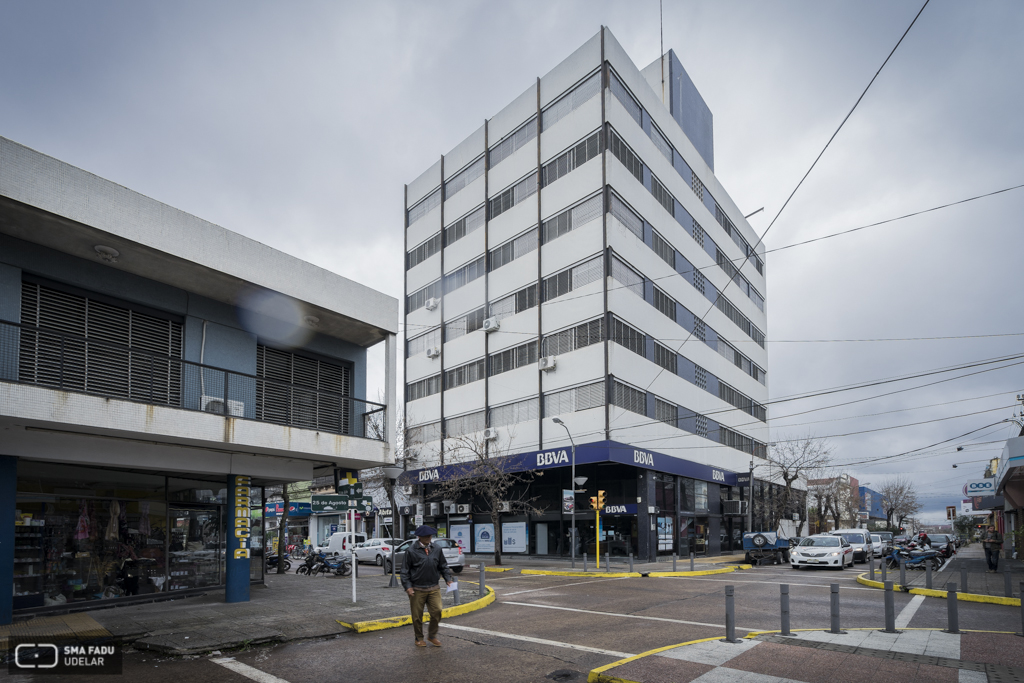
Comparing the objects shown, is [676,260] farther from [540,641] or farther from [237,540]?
[540,641]

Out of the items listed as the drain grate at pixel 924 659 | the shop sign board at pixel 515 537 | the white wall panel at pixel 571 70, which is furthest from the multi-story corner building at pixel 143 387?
the white wall panel at pixel 571 70

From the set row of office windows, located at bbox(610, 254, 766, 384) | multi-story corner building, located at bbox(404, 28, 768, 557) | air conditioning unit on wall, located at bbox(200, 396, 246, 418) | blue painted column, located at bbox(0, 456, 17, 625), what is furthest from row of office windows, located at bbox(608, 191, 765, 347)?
blue painted column, located at bbox(0, 456, 17, 625)

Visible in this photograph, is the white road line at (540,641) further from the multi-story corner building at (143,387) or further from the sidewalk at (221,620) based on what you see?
the multi-story corner building at (143,387)

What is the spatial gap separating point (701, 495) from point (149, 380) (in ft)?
117

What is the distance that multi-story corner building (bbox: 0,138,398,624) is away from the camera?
11539 millimetres

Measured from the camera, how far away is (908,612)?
14055 mm

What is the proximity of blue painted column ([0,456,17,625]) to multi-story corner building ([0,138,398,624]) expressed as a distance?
0.02 m

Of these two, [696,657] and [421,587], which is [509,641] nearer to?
[421,587]

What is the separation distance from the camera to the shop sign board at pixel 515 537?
127 ft

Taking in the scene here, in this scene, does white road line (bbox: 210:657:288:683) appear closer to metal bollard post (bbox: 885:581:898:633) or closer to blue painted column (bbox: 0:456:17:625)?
blue painted column (bbox: 0:456:17:625)

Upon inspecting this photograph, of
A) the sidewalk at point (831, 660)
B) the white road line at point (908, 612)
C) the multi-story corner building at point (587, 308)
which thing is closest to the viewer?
the sidewalk at point (831, 660)

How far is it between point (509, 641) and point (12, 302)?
9.90m

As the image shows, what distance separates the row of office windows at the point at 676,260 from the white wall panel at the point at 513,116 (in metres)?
8.89

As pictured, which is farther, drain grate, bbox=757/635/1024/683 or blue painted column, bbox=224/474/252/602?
blue painted column, bbox=224/474/252/602
